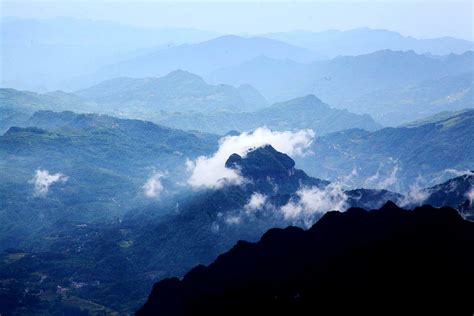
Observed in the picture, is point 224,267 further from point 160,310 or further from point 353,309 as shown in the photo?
point 353,309

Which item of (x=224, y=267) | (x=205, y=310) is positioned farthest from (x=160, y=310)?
(x=205, y=310)

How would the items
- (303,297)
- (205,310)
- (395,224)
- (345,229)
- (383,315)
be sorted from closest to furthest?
(383,315) → (303,297) → (205,310) → (395,224) → (345,229)

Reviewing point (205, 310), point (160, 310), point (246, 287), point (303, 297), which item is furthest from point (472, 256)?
point (160, 310)

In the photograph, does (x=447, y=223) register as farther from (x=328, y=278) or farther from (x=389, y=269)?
(x=328, y=278)

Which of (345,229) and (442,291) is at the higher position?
(345,229)

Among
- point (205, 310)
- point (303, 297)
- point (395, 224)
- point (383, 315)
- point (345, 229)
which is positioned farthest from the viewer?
point (345, 229)

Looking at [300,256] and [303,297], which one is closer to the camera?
[303,297]
